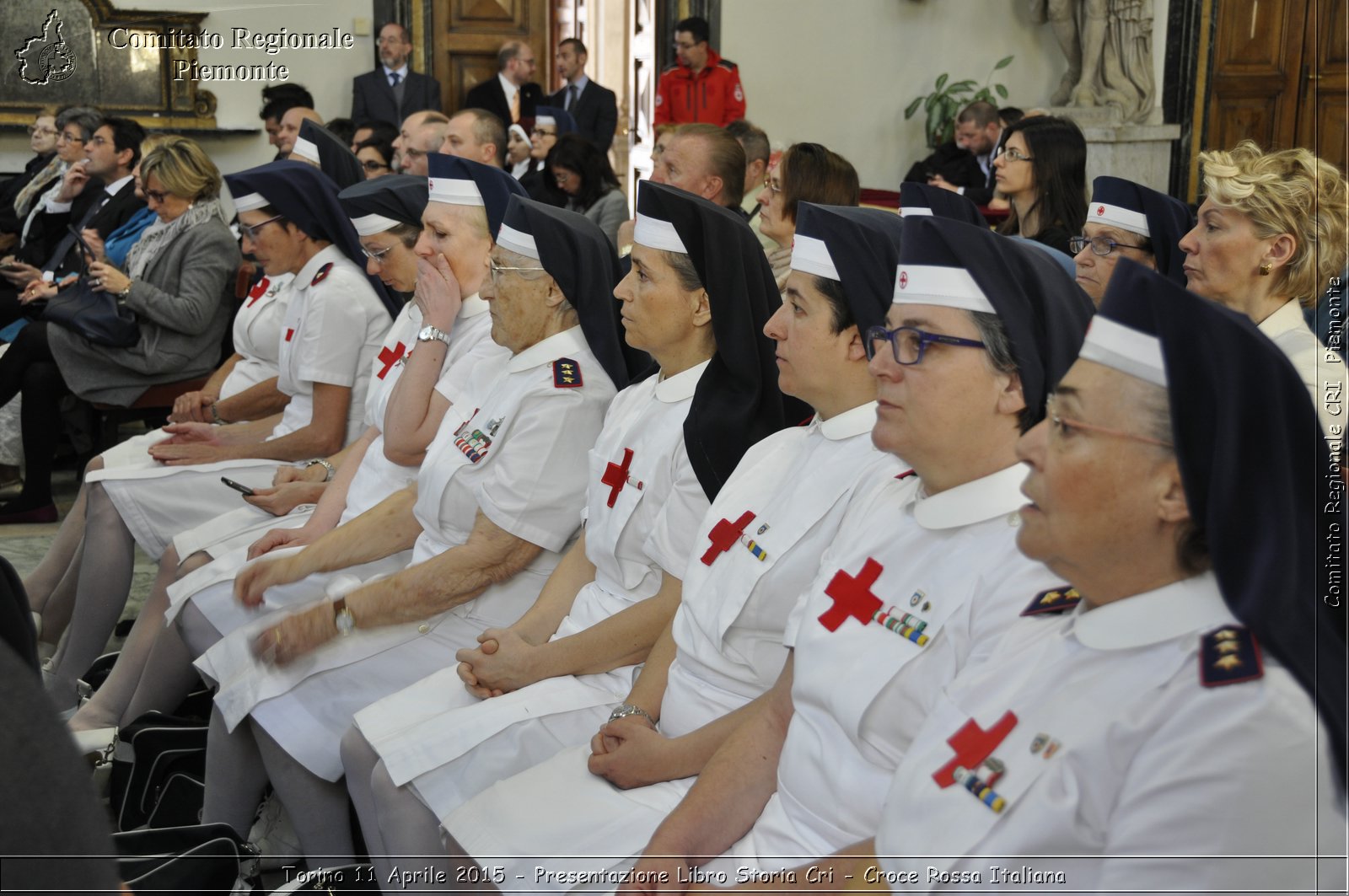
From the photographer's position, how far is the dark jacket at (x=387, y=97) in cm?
979

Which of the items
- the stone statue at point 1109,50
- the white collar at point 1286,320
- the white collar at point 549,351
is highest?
the stone statue at point 1109,50

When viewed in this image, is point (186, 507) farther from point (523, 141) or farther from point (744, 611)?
point (523, 141)

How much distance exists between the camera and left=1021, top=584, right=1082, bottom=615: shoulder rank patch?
56.9 inches

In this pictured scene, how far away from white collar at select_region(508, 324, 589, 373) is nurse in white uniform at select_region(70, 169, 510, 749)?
11.8 inches

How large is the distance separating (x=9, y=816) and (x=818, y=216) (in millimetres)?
1499

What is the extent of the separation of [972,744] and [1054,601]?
0.19 m

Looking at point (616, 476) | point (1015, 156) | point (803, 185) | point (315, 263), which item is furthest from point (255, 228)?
point (1015, 156)

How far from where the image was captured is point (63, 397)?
5.67m

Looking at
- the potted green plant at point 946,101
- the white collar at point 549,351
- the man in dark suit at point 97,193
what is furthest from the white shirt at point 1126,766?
the potted green plant at point 946,101

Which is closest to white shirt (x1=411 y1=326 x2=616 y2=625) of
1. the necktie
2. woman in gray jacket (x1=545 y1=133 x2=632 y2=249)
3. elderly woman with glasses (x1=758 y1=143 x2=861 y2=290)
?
elderly woman with glasses (x1=758 y1=143 x2=861 y2=290)

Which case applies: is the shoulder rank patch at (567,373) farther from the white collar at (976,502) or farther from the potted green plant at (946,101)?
the potted green plant at (946,101)

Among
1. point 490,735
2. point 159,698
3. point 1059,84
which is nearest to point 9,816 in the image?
point 490,735

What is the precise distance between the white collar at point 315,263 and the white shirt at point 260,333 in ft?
0.73

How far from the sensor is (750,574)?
6.66 feet
